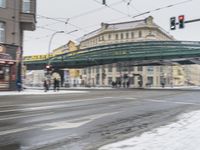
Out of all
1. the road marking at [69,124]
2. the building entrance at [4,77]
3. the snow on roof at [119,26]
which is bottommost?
the road marking at [69,124]

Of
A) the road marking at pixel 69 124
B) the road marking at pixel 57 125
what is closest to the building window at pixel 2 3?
the road marking at pixel 69 124

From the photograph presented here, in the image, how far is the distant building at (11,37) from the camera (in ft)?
107

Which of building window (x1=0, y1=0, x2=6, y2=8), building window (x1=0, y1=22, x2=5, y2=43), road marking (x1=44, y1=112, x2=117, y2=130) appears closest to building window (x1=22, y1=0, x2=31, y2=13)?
building window (x1=0, y1=0, x2=6, y2=8)

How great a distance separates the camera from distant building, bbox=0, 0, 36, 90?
32.7m

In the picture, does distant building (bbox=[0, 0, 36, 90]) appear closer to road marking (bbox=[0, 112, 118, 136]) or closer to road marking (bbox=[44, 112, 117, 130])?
road marking (bbox=[44, 112, 117, 130])

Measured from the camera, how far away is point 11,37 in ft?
109

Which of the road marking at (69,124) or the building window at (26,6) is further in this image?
the building window at (26,6)

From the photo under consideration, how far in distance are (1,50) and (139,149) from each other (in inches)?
1104

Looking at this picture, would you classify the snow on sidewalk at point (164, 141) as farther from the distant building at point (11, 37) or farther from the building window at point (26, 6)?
the building window at point (26, 6)

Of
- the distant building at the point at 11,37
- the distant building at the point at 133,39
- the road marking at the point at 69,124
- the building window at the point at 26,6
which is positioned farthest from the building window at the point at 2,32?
the distant building at the point at 133,39

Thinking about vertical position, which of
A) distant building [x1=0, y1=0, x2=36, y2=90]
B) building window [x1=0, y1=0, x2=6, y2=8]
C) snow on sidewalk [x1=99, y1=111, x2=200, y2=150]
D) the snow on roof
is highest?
the snow on roof

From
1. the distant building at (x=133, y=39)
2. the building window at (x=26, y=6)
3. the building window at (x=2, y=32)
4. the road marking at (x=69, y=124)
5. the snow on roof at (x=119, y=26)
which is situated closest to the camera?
the road marking at (x=69, y=124)

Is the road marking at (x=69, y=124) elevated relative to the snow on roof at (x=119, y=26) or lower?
lower

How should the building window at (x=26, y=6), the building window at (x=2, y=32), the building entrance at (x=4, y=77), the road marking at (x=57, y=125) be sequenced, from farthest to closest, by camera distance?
the building window at (x=26, y=6) → the building entrance at (x=4, y=77) → the building window at (x=2, y=32) → the road marking at (x=57, y=125)
